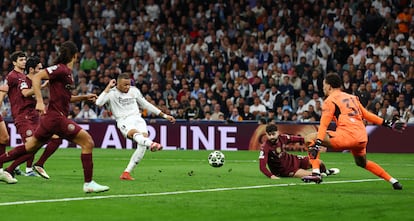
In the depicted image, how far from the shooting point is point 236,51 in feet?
106

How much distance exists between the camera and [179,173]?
1812cm

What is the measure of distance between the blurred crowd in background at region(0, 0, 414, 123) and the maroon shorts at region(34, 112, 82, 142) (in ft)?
50.9

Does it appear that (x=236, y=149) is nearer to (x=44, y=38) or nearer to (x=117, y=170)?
(x=117, y=170)

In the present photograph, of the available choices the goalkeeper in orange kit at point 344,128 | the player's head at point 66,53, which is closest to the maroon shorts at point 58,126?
the player's head at point 66,53

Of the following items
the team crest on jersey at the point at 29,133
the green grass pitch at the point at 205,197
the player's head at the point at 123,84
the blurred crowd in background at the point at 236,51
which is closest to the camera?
the green grass pitch at the point at 205,197

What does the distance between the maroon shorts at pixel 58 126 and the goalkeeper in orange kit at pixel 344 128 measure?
3.59 meters

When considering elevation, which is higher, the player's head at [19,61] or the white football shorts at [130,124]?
the player's head at [19,61]

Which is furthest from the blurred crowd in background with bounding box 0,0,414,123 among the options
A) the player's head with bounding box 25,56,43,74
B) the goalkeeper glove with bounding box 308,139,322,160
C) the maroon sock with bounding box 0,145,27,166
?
the maroon sock with bounding box 0,145,27,166

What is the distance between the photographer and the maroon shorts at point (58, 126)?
1312 cm

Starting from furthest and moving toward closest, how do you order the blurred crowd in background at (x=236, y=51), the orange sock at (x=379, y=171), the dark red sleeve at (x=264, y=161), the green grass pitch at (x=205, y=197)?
the blurred crowd in background at (x=236, y=51) → the dark red sleeve at (x=264, y=161) → the orange sock at (x=379, y=171) → the green grass pitch at (x=205, y=197)

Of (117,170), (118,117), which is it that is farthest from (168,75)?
(118,117)

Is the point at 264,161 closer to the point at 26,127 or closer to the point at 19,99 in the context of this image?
the point at 26,127

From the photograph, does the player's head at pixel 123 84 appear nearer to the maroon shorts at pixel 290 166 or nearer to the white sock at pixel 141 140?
the white sock at pixel 141 140

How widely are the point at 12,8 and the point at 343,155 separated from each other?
59.6 ft
